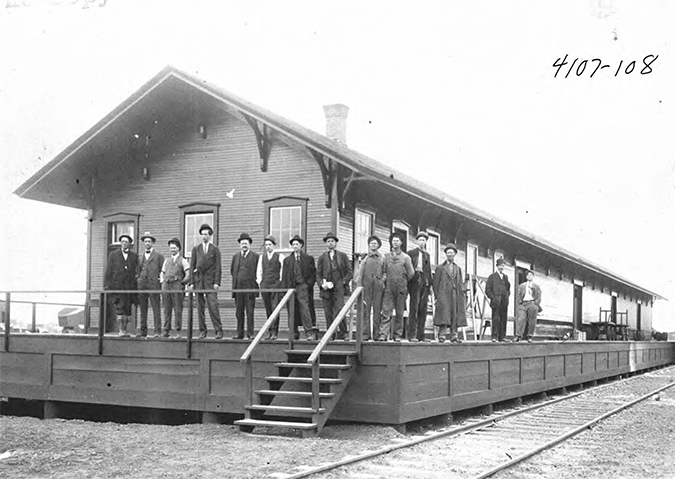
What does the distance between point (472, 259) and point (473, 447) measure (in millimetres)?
12367

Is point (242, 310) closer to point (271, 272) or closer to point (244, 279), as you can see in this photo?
point (244, 279)

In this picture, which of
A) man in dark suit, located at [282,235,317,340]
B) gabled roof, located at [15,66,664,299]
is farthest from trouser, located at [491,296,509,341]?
man in dark suit, located at [282,235,317,340]

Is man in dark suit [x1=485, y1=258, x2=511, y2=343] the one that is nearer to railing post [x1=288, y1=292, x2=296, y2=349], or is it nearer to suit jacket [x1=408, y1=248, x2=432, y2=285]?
suit jacket [x1=408, y1=248, x2=432, y2=285]

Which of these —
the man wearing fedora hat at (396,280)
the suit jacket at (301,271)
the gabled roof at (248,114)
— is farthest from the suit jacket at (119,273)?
the man wearing fedora hat at (396,280)

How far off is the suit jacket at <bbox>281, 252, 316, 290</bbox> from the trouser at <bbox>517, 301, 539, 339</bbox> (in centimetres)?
707

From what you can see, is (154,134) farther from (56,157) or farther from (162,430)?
(162,430)

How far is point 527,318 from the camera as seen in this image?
60.7 ft

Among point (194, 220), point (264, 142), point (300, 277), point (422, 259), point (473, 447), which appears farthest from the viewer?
point (194, 220)

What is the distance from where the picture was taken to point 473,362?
14.1 m

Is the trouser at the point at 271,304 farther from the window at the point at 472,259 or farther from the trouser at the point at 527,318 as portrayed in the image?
the window at the point at 472,259

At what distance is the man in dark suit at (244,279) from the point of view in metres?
13.2

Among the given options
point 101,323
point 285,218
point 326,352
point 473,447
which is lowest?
point 473,447

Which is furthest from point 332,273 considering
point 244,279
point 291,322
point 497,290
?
point 497,290

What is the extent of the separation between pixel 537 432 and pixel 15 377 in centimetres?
897
